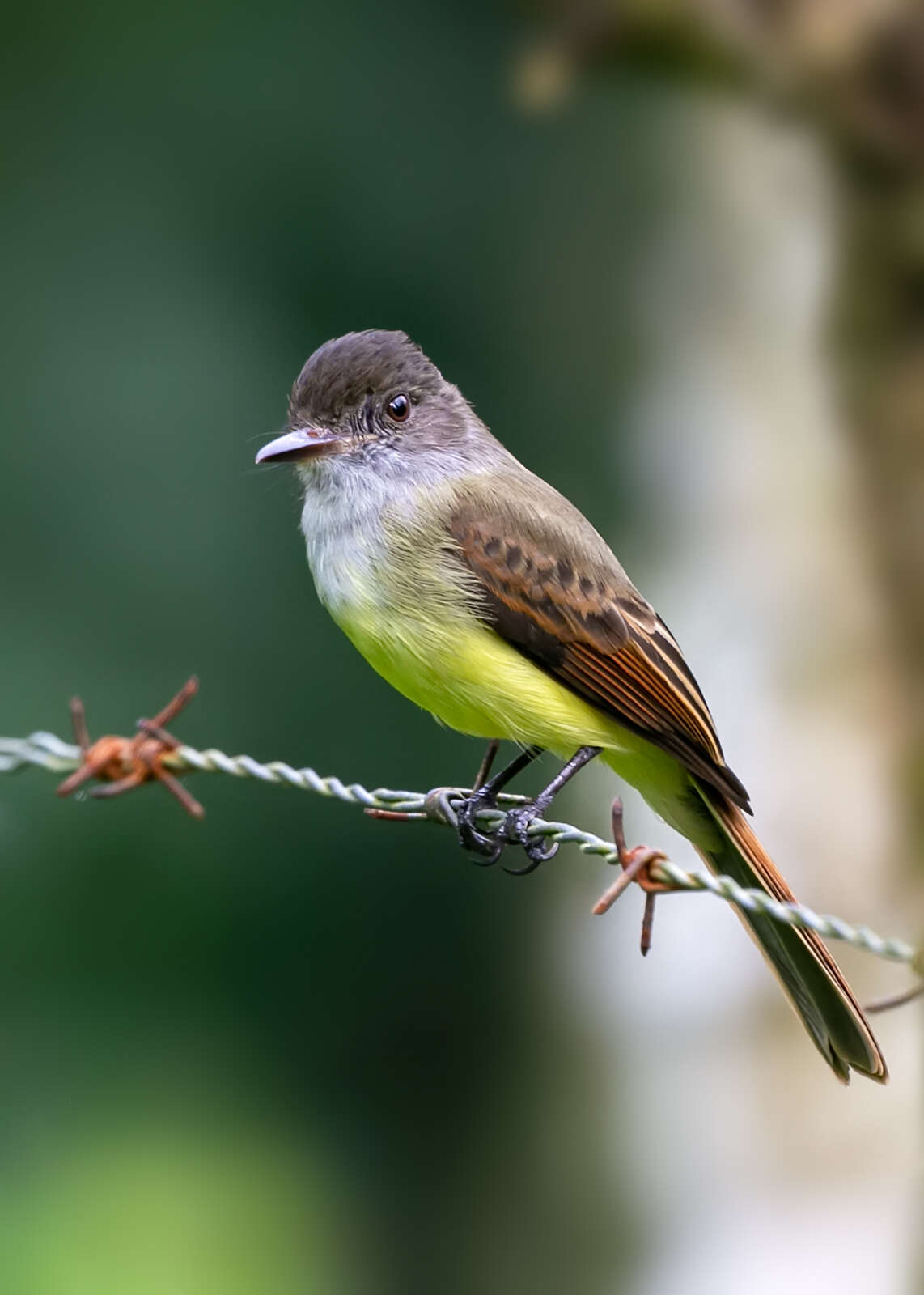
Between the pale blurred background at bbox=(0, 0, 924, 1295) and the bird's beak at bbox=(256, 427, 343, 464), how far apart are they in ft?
6.86

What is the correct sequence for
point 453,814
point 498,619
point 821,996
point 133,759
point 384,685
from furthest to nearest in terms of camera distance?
point 384,685 → point 498,619 → point 453,814 → point 821,996 → point 133,759

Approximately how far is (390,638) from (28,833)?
292cm

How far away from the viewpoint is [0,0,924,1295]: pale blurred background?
552 cm

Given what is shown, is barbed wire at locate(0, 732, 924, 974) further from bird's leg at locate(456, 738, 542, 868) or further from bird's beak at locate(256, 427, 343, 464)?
bird's beak at locate(256, 427, 343, 464)

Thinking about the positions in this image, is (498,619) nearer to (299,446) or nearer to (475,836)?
(475,836)

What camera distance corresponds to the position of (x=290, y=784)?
229cm

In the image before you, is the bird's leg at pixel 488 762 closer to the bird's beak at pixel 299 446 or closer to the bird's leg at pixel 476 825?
the bird's leg at pixel 476 825

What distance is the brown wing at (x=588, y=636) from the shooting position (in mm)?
2844

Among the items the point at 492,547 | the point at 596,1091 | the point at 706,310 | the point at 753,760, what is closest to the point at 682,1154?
the point at 596,1091

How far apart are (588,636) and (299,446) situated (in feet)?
2.20

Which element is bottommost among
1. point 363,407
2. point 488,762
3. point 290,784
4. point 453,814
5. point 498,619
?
point 290,784

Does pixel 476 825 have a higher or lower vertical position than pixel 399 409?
lower

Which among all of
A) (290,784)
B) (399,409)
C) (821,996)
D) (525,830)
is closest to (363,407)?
(399,409)

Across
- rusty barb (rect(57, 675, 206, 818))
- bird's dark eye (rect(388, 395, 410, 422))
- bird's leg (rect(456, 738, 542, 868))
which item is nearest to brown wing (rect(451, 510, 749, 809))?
bird's leg (rect(456, 738, 542, 868))
